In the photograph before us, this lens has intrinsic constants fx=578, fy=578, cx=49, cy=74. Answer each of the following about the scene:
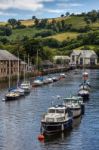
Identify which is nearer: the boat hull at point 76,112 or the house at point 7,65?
the boat hull at point 76,112

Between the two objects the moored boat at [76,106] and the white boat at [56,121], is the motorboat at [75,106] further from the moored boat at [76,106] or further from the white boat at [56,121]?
the white boat at [56,121]

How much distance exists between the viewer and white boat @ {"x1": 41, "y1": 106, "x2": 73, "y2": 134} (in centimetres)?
7606

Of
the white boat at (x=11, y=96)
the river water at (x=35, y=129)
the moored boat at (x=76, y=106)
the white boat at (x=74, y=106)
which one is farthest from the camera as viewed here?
the white boat at (x=11, y=96)

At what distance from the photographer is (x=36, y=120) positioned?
3499 inches

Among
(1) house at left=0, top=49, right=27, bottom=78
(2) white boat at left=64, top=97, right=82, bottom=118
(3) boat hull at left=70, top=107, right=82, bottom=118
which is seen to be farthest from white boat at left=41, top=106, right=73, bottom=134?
(1) house at left=0, top=49, right=27, bottom=78

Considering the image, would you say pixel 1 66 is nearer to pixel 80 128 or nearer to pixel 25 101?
pixel 25 101

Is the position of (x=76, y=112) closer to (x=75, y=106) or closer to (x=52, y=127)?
(x=75, y=106)

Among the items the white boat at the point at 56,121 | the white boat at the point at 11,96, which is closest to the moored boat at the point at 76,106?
the white boat at the point at 56,121

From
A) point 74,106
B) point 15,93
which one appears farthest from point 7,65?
point 74,106

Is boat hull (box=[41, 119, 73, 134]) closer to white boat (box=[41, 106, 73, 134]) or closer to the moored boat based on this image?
white boat (box=[41, 106, 73, 134])

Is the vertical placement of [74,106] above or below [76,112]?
above

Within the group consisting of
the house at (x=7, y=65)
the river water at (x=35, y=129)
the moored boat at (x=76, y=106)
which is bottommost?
the house at (x=7, y=65)

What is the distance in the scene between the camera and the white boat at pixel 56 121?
250 feet

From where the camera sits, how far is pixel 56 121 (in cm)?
7650
